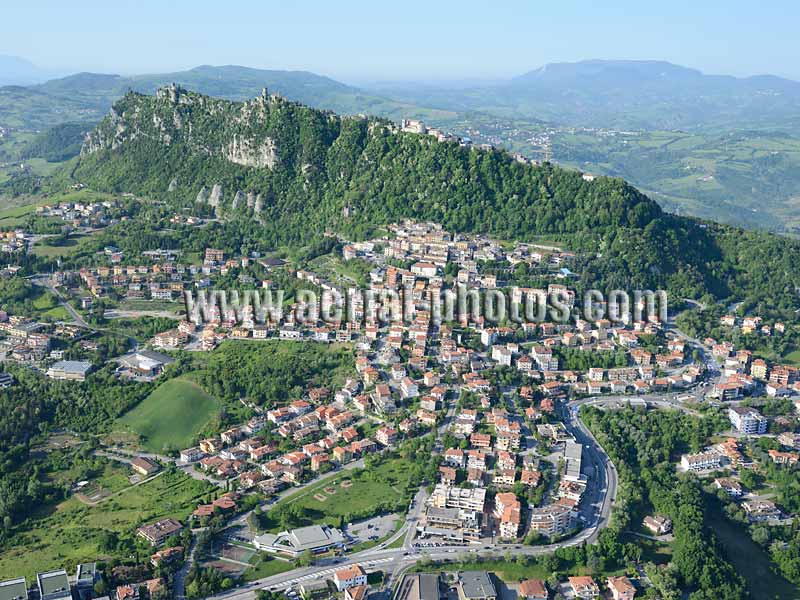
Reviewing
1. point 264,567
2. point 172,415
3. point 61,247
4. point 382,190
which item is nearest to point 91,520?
point 264,567

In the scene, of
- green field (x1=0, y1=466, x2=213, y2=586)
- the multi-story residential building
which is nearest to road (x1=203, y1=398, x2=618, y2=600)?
green field (x1=0, y1=466, x2=213, y2=586)

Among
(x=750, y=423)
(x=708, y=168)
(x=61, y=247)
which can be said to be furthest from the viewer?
(x=708, y=168)

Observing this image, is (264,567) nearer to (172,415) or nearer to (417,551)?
(417,551)

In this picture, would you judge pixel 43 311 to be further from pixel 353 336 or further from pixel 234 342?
pixel 353 336

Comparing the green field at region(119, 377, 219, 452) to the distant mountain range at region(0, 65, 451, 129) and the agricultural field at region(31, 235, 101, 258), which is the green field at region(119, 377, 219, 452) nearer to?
the agricultural field at region(31, 235, 101, 258)

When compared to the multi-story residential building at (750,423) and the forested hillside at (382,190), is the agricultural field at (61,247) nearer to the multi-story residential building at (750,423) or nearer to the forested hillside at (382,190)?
the forested hillside at (382,190)
